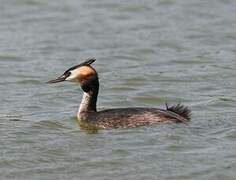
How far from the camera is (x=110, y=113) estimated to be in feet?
41.1

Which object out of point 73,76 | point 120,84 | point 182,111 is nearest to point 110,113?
point 73,76

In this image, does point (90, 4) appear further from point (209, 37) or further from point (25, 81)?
point (25, 81)

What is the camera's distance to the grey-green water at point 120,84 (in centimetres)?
1077

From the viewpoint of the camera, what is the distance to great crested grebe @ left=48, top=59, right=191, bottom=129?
12328 millimetres

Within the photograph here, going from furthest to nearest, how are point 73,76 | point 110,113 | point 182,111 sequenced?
point 73,76 → point 182,111 → point 110,113

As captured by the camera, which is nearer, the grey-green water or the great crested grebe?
the grey-green water

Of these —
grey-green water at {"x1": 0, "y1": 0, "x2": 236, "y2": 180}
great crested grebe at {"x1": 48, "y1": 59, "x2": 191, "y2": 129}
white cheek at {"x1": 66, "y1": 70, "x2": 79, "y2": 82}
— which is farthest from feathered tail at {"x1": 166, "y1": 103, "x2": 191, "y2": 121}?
white cheek at {"x1": 66, "y1": 70, "x2": 79, "y2": 82}

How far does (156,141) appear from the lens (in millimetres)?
11664

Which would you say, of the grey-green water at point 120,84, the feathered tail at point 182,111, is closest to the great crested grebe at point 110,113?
the feathered tail at point 182,111

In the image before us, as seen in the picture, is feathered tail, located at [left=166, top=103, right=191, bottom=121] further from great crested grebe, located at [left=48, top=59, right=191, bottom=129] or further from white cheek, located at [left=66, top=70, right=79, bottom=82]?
white cheek, located at [left=66, top=70, right=79, bottom=82]

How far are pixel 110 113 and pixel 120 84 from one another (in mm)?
2849

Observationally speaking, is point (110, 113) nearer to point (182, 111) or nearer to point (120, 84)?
point (182, 111)

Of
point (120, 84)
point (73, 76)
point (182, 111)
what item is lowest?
point (120, 84)

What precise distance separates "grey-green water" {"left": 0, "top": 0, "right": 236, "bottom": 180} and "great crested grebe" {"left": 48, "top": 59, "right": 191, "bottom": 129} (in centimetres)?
15
